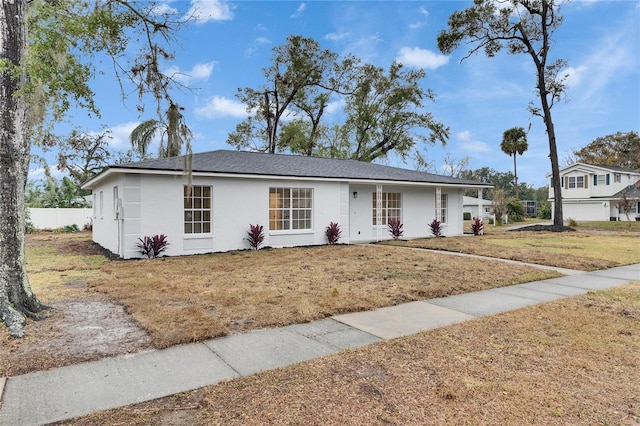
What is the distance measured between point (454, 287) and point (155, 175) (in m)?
9.22

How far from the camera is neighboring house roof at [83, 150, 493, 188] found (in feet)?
38.2

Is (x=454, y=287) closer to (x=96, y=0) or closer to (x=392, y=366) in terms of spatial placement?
(x=392, y=366)

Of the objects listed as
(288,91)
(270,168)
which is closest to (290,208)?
(270,168)

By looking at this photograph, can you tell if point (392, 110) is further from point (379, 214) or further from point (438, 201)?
point (379, 214)

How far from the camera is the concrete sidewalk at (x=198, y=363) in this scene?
2.88m

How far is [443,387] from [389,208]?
48.0 ft

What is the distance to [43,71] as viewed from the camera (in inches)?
229

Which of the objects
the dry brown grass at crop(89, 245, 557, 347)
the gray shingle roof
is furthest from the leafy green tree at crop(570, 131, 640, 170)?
the dry brown grass at crop(89, 245, 557, 347)

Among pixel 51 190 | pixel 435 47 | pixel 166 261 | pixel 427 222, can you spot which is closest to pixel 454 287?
pixel 166 261

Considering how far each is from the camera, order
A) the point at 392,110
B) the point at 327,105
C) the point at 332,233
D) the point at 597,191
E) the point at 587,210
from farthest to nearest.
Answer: the point at 587,210, the point at 597,191, the point at 327,105, the point at 392,110, the point at 332,233

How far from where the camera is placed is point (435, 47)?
2711 centimetres

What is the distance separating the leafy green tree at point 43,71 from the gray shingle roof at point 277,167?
364cm

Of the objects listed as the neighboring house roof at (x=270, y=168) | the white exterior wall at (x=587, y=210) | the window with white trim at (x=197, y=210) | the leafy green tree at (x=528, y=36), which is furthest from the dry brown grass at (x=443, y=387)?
the white exterior wall at (x=587, y=210)

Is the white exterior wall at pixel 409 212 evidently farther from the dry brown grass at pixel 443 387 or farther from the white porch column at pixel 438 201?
the dry brown grass at pixel 443 387
